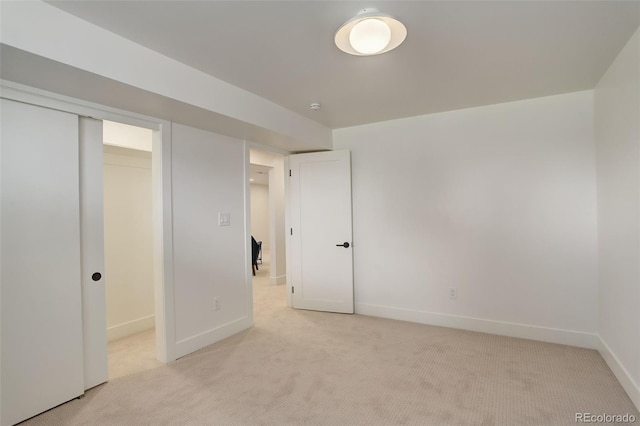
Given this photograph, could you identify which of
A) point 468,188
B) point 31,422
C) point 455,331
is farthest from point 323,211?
point 31,422

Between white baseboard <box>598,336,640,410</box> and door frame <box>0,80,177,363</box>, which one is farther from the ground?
door frame <box>0,80,177,363</box>

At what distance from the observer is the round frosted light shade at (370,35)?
174cm

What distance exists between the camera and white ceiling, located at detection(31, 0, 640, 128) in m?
1.72

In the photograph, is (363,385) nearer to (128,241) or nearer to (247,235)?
(247,235)

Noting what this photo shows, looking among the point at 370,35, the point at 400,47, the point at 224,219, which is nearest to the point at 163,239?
the point at 224,219

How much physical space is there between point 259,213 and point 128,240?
623 cm

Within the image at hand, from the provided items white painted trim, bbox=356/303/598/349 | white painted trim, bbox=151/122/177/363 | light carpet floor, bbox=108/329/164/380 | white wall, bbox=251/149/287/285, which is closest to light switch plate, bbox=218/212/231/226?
white painted trim, bbox=151/122/177/363

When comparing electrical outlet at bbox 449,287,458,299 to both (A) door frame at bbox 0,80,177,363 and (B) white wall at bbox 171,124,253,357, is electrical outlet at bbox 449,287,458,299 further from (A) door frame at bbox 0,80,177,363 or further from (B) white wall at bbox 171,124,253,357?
(A) door frame at bbox 0,80,177,363

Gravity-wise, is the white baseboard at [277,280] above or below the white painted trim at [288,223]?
below

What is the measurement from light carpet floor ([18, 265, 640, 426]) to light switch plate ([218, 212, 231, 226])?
122 cm

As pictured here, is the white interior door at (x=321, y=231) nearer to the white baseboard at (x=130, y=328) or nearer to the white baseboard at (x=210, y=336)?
the white baseboard at (x=210, y=336)

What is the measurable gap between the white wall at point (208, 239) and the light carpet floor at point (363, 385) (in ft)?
0.88

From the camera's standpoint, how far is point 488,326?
3336mm

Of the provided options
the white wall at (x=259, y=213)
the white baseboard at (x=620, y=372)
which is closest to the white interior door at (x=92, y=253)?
the white baseboard at (x=620, y=372)
